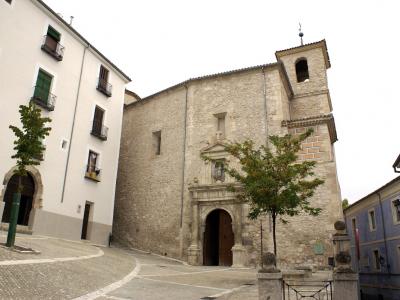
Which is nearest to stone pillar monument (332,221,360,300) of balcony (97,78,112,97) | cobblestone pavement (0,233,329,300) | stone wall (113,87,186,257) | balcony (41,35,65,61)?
cobblestone pavement (0,233,329,300)

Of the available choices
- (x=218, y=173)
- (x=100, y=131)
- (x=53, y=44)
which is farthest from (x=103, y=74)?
(x=218, y=173)

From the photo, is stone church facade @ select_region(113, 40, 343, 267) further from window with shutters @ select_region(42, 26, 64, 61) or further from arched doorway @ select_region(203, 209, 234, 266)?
window with shutters @ select_region(42, 26, 64, 61)

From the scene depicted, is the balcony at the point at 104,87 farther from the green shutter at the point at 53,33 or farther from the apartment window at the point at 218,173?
the apartment window at the point at 218,173

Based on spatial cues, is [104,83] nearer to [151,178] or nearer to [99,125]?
[99,125]

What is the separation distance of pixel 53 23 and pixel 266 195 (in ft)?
42.5

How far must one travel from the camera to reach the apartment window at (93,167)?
1778 centimetres

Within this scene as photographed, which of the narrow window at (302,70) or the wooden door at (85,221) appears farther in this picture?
the narrow window at (302,70)

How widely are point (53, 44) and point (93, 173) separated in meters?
6.35

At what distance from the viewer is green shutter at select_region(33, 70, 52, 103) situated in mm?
15391

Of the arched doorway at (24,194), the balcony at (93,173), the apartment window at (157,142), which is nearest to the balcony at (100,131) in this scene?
the balcony at (93,173)

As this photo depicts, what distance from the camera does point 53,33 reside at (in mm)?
16688

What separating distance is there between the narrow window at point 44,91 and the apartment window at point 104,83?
322cm

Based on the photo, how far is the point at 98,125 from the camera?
749 inches

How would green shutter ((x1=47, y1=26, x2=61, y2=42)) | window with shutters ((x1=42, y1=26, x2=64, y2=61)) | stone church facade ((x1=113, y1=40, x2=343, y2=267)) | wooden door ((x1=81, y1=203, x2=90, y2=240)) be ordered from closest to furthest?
stone church facade ((x1=113, y1=40, x2=343, y2=267))
window with shutters ((x1=42, y1=26, x2=64, y2=61))
green shutter ((x1=47, y1=26, x2=61, y2=42))
wooden door ((x1=81, y1=203, x2=90, y2=240))
